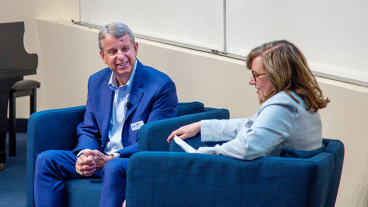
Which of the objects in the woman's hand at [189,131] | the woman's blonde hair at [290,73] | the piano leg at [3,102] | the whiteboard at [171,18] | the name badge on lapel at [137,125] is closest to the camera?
the woman's blonde hair at [290,73]

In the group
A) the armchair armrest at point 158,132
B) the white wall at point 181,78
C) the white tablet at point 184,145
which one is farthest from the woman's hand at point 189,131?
the white wall at point 181,78

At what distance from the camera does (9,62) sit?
4.31 m

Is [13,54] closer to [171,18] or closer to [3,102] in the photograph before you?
[3,102]

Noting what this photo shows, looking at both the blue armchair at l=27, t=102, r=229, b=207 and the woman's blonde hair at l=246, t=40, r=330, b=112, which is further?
the blue armchair at l=27, t=102, r=229, b=207

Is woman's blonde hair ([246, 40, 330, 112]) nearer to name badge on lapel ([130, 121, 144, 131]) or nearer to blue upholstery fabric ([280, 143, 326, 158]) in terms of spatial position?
blue upholstery fabric ([280, 143, 326, 158])

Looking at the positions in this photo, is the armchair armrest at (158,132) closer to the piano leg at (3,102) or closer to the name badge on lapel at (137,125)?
the name badge on lapel at (137,125)

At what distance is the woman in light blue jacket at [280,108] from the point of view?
1.85 metres

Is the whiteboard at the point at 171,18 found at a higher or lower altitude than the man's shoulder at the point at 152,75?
higher

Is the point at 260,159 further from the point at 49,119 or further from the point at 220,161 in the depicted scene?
the point at 49,119

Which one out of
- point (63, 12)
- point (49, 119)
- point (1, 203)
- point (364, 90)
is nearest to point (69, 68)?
point (63, 12)

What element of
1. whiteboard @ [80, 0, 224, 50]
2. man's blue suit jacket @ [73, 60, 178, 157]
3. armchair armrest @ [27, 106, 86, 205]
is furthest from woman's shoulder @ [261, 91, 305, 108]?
whiteboard @ [80, 0, 224, 50]

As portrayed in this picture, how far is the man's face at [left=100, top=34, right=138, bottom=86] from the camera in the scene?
2.70 m

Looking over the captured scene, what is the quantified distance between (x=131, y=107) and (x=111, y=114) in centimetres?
15

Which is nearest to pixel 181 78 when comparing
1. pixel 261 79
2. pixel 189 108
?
pixel 189 108
